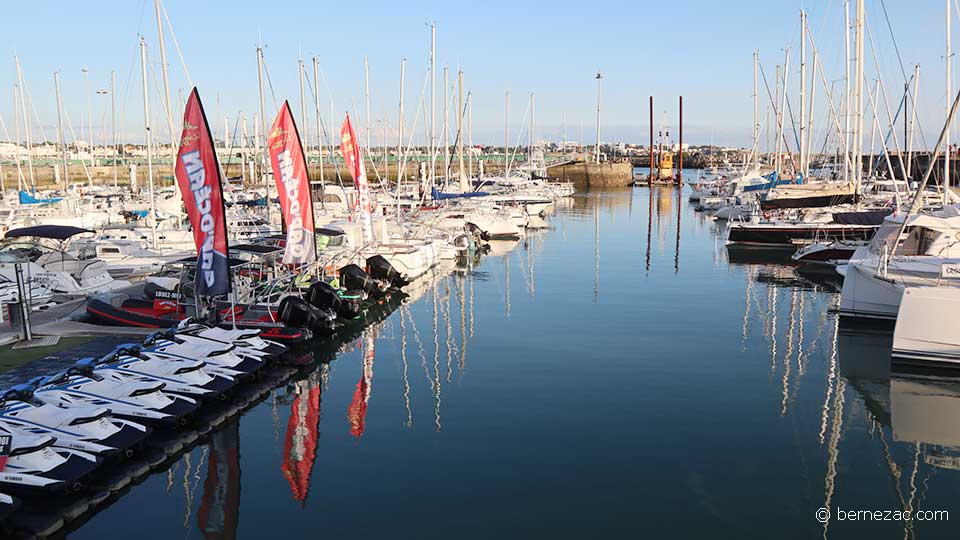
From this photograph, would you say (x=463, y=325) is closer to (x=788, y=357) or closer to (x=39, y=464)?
(x=788, y=357)

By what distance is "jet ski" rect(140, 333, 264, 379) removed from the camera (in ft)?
52.0

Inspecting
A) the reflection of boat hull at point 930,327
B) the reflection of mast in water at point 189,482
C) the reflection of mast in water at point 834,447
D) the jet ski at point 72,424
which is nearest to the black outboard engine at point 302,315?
the reflection of mast in water at point 189,482

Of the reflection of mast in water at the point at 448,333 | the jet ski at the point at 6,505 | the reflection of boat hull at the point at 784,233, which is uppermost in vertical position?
the reflection of boat hull at the point at 784,233

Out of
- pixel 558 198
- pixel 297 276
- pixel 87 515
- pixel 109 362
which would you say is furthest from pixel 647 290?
pixel 558 198

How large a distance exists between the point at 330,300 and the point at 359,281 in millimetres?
3824

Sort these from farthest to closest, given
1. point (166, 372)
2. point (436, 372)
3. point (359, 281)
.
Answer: point (359, 281) < point (436, 372) < point (166, 372)

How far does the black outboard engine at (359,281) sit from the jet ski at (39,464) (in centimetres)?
1524

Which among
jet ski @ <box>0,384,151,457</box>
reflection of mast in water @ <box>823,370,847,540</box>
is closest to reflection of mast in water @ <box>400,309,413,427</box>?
jet ski @ <box>0,384,151,457</box>

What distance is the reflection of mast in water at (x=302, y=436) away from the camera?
12.5 metres

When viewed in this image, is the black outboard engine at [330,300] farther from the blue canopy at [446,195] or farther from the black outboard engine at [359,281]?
the blue canopy at [446,195]

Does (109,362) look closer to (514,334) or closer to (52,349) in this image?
(52,349)

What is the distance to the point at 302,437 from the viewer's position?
568 inches

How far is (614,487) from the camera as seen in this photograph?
12.1 metres

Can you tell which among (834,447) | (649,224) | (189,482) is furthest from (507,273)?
(649,224)
